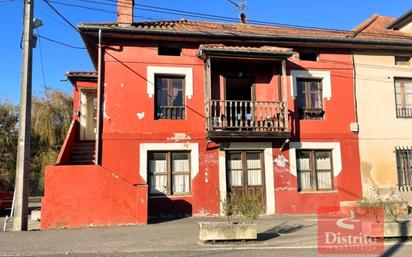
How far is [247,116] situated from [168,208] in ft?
14.5

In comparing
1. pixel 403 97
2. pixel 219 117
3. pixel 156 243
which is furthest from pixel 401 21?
pixel 156 243

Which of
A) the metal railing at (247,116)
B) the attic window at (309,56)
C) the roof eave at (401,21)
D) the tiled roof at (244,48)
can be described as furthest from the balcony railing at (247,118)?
the roof eave at (401,21)

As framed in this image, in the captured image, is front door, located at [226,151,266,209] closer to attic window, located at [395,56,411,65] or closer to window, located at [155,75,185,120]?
window, located at [155,75,185,120]

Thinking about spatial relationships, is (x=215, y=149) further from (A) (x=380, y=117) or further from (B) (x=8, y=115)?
(B) (x=8, y=115)

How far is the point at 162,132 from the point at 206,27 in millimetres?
4935

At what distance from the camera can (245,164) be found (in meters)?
16.3

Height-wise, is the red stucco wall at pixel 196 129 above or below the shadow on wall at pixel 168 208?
above

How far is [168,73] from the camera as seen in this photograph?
52.9 ft

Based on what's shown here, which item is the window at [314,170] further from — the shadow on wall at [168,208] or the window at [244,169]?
the shadow on wall at [168,208]

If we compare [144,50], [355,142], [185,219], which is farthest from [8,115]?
[355,142]

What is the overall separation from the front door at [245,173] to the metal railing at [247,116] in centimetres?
115

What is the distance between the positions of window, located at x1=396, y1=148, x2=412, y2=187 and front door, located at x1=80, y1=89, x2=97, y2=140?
1291 centimetres

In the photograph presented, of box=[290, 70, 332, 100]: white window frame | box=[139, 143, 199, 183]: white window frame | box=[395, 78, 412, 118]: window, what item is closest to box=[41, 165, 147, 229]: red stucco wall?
box=[139, 143, 199, 183]: white window frame

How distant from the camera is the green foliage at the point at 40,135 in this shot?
29.6 meters
